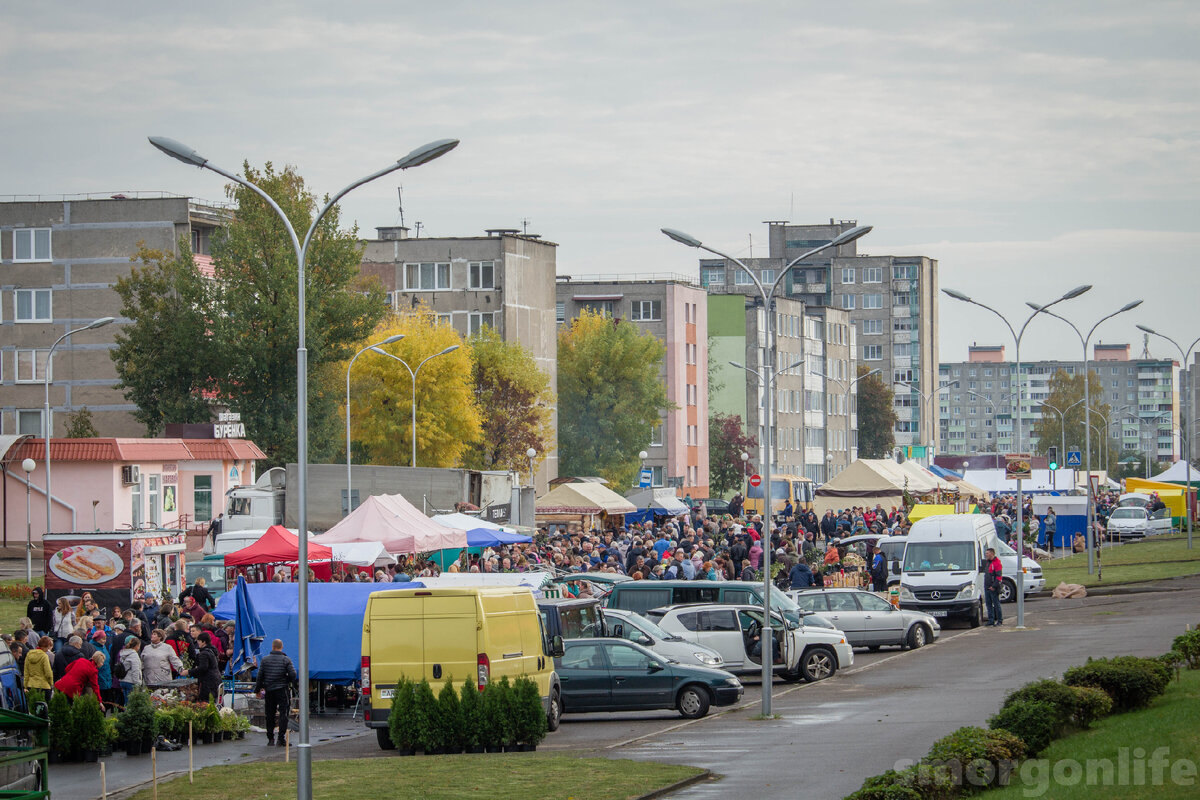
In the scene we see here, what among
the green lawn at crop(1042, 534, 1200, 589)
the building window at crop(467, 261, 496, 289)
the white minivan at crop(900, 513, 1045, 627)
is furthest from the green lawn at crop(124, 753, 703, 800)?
the building window at crop(467, 261, 496, 289)

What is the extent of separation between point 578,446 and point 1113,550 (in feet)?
105

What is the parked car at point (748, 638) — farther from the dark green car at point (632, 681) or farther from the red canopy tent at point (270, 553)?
the red canopy tent at point (270, 553)

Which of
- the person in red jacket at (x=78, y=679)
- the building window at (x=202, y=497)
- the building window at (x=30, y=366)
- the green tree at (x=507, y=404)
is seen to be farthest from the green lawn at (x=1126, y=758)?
the building window at (x=30, y=366)

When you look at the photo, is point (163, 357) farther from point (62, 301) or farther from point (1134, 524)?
point (1134, 524)

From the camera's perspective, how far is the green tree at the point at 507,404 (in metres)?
69.9

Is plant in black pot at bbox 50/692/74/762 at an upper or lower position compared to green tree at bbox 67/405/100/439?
lower

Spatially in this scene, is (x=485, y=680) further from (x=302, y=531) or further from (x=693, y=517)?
(x=693, y=517)

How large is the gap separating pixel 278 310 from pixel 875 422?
88.0 meters

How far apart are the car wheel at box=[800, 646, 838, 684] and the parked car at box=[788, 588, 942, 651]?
408 centimetres

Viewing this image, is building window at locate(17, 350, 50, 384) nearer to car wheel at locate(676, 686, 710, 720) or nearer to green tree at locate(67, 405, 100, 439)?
green tree at locate(67, 405, 100, 439)

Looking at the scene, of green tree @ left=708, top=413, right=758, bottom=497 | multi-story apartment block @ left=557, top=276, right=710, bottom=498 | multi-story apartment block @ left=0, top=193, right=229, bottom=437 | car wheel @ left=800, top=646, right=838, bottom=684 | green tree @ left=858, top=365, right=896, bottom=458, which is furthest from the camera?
green tree @ left=858, top=365, right=896, bottom=458

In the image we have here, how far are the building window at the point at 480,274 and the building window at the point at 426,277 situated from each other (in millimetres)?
1351

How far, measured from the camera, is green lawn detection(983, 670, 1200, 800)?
11359 millimetres

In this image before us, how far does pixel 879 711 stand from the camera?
2097 cm
